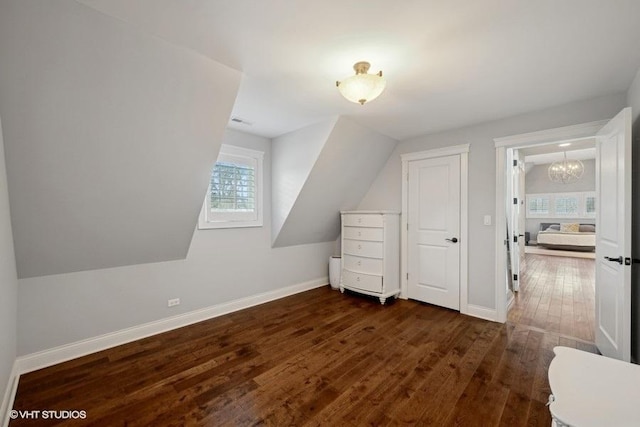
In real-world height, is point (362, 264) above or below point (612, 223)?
below

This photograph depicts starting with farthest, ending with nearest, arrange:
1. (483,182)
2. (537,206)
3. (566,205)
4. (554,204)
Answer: (537,206) < (554,204) < (566,205) < (483,182)

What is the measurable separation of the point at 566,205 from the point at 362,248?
980 centimetres

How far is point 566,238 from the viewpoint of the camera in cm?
805

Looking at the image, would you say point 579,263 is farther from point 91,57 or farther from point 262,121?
point 91,57

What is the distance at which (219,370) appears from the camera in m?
2.19

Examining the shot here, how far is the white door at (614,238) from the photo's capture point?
6.16ft

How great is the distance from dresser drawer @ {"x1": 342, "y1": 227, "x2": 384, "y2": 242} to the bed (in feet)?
25.5

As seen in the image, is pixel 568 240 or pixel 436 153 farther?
pixel 568 240

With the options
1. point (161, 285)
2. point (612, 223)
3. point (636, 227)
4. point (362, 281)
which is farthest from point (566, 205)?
point (161, 285)

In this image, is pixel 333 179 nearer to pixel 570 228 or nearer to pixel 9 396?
pixel 9 396

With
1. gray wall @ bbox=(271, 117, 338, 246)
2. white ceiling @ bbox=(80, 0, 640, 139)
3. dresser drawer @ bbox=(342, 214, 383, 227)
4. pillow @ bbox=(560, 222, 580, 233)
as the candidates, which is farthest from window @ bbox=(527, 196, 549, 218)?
gray wall @ bbox=(271, 117, 338, 246)

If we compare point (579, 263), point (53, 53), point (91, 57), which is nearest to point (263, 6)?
point (91, 57)

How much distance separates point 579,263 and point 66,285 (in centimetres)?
953

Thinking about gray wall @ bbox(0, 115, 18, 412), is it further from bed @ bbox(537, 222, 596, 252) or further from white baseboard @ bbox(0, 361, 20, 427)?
bed @ bbox(537, 222, 596, 252)
